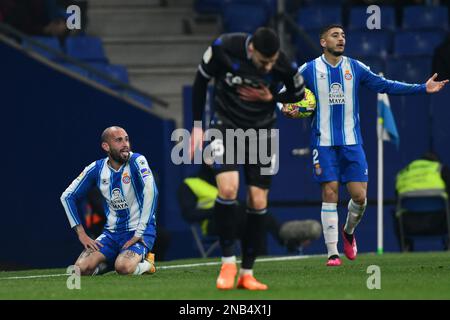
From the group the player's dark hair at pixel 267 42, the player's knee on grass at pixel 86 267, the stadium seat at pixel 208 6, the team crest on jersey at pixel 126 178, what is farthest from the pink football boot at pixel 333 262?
the stadium seat at pixel 208 6

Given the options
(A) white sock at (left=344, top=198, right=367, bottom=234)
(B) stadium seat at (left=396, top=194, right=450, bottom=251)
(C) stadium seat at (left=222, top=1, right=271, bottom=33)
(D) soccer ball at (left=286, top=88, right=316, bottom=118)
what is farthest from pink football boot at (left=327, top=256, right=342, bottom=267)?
(C) stadium seat at (left=222, top=1, right=271, bottom=33)

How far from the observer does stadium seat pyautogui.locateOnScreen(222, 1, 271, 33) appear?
814 inches

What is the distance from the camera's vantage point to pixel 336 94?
12805 millimetres

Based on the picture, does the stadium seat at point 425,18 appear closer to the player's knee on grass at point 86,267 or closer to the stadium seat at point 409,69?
the stadium seat at point 409,69

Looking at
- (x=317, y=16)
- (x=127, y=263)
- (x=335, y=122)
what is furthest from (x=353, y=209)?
(x=317, y=16)

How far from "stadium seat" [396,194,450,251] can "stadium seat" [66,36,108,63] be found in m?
5.18

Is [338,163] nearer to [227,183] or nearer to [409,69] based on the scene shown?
[227,183]

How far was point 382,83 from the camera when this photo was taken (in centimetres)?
1285

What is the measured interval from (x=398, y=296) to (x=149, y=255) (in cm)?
414

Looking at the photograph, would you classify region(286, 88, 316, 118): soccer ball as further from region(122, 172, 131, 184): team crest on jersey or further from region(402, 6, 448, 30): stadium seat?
region(402, 6, 448, 30): stadium seat

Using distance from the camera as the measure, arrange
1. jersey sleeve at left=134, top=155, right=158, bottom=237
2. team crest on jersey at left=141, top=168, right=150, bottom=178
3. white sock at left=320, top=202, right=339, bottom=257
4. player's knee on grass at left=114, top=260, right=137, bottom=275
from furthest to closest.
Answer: white sock at left=320, top=202, right=339, bottom=257
team crest on jersey at left=141, top=168, right=150, bottom=178
jersey sleeve at left=134, top=155, right=158, bottom=237
player's knee on grass at left=114, top=260, right=137, bottom=275

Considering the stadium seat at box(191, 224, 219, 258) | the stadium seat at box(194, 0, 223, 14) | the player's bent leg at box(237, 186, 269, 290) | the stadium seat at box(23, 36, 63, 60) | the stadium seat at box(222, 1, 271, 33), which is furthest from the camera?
the stadium seat at box(194, 0, 223, 14)

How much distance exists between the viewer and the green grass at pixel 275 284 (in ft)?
29.8
